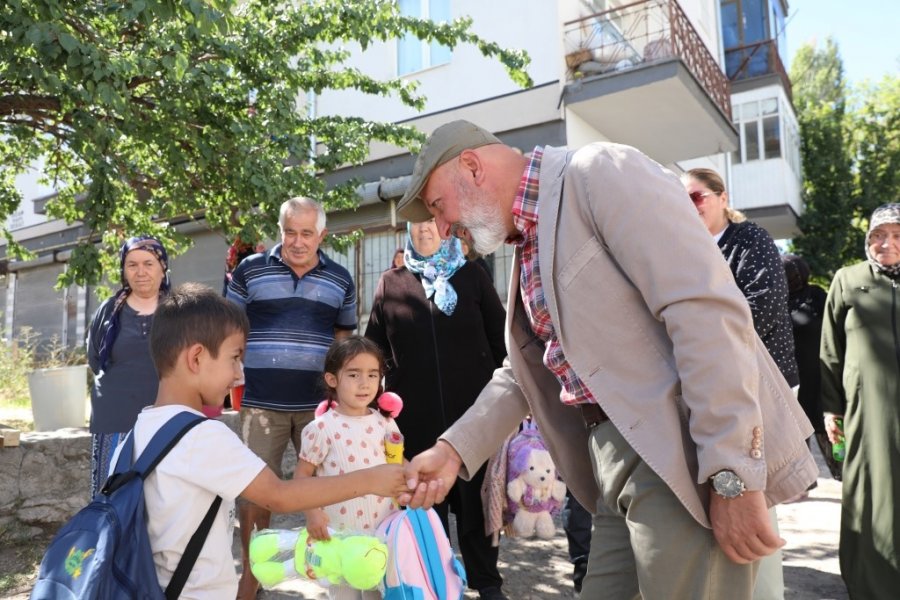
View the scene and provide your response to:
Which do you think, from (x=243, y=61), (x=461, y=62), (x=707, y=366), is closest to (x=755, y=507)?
(x=707, y=366)

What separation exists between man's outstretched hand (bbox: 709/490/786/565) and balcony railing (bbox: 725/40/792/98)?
19.8 meters

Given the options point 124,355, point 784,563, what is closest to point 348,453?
point 124,355

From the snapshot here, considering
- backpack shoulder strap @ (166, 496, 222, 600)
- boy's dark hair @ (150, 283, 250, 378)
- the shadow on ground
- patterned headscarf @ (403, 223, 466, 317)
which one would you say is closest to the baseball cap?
boy's dark hair @ (150, 283, 250, 378)

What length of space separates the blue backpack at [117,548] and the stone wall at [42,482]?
13.7 feet

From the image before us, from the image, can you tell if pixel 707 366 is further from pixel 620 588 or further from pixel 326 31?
pixel 326 31

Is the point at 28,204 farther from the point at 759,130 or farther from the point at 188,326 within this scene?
the point at 188,326

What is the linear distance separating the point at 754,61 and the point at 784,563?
17464 millimetres

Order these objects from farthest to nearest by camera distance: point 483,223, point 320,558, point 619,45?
1. point 619,45
2. point 320,558
3. point 483,223

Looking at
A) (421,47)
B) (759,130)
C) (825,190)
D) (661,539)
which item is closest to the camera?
(661,539)

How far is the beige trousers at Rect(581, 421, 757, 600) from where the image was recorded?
1.78 meters

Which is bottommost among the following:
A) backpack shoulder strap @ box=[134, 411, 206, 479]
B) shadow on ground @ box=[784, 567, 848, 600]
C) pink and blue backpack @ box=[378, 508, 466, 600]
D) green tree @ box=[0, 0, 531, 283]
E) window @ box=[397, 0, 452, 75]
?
shadow on ground @ box=[784, 567, 848, 600]

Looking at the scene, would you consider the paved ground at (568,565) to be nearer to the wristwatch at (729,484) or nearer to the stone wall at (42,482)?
the stone wall at (42,482)

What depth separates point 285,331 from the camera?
447cm

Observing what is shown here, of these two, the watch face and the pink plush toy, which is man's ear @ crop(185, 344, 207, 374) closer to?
the watch face
